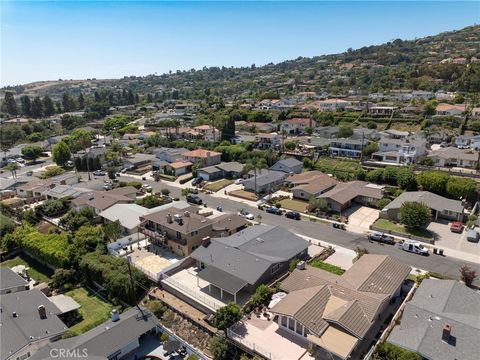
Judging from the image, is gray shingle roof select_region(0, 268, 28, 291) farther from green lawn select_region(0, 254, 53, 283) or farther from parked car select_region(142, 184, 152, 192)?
parked car select_region(142, 184, 152, 192)

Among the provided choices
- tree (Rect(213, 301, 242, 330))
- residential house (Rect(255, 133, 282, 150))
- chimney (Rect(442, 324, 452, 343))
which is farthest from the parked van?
residential house (Rect(255, 133, 282, 150))

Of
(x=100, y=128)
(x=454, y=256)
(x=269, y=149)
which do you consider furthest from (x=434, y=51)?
(x=454, y=256)

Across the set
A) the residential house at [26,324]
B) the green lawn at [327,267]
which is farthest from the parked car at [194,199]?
the residential house at [26,324]

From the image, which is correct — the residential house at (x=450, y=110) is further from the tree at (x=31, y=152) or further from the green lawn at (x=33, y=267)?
the tree at (x=31, y=152)

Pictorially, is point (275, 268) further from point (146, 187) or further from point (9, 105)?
point (9, 105)

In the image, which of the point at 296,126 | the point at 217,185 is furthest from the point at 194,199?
the point at 296,126
